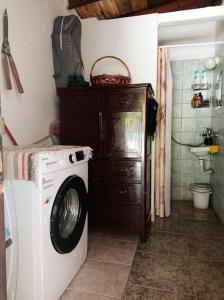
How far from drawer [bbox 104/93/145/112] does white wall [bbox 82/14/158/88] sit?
550 millimetres

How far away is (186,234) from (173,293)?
37.2 inches

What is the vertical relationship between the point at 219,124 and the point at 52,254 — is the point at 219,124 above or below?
above

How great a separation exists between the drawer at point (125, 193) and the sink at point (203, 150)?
4.29ft

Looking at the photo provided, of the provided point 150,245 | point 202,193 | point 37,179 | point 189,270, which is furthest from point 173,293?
point 202,193

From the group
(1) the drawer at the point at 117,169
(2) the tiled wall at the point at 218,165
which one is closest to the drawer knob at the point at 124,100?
(1) the drawer at the point at 117,169

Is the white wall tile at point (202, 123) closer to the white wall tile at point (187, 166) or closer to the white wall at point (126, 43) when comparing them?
the white wall tile at point (187, 166)

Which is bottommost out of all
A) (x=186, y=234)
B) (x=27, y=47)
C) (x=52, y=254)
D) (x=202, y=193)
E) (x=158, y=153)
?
(x=186, y=234)

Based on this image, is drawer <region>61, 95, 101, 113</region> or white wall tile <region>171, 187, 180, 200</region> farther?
white wall tile <region>171, 187, 180, 200</region>

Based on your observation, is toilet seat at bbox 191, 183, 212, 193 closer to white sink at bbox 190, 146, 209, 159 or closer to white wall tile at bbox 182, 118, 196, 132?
white sink at bbox 190, 146, 209, 159

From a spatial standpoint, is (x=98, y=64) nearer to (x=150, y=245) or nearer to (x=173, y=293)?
(x=150, y=245)

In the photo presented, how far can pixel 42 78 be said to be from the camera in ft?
7.28

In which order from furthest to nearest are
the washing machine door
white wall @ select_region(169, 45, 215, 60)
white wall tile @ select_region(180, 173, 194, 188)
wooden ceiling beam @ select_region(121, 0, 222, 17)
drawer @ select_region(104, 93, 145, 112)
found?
white wall tile @ select_region(180, 173, 194, 188) < white wall @ select_region(169, 45, 215, 60) < wooden ceiling beam @ select_region(121, 0, 222, 17) < drawer @ select_region(104, 93, 145, 112) < the washing machine door

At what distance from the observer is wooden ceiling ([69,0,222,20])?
8.76 feet

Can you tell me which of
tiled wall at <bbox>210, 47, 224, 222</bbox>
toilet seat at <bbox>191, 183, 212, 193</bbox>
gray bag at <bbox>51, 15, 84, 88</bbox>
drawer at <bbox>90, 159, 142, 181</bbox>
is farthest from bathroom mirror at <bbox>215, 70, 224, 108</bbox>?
gray bag at <bbox>51, 15, 84, 88</bbox>
